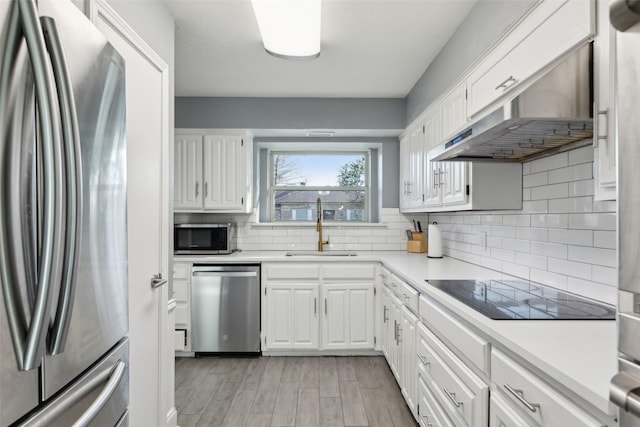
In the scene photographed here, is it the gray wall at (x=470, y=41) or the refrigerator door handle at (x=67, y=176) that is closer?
the refrigerator door handle at (x=67, y=176)

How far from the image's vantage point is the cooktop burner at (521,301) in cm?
130

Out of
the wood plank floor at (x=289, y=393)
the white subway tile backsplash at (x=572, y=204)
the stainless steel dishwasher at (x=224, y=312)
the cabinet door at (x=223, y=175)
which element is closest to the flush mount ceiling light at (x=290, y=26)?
the cabinet door at (x=223, y=175)

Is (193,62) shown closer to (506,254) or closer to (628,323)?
(506,254)

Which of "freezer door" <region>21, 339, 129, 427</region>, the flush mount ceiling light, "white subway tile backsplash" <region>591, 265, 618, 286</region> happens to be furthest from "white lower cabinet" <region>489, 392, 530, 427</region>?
the flush mount ceiling light

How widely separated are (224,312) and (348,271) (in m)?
1.19

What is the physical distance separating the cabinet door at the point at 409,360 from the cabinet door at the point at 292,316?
3.28 feet

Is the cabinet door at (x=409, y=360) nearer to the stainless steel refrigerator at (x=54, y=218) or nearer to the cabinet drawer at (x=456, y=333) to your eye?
the cabinet drawer at (x=456, y=333)

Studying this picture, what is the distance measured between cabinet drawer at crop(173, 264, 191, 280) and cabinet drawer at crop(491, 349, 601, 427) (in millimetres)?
2712

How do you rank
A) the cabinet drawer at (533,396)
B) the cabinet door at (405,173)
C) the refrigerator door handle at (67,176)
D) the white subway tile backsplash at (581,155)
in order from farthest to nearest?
the cabinet door at (405,173), the white subway tile backsplash at (581,155), the cabinet drawer at (533,396), the refrigerator door handle at (67,176)

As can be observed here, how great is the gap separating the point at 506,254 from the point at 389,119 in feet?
6.27

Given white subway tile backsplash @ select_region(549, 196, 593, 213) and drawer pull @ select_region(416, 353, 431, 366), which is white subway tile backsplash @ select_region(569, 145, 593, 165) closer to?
white subway tile backsplash @ select_region(549, 196, 593, 213)

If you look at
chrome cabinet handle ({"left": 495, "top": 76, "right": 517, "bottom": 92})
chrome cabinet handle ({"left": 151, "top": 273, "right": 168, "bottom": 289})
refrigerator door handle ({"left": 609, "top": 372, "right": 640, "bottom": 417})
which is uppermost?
chrome cabinet handle ({"left": 495, "top": 76, "right": 517, "bottom": 92})

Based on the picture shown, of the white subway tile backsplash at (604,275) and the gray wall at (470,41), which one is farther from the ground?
the gray wall at (470,41)

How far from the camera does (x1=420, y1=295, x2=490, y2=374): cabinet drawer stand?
1.25m
